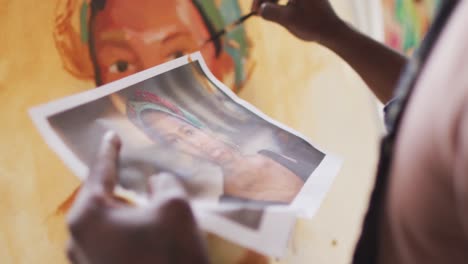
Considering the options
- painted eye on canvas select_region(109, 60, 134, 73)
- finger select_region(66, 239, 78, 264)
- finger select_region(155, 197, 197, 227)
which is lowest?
finger select_region(66, 239, 78, 264)

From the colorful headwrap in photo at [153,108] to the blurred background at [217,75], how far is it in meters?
0.07

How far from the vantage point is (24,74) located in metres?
0.54

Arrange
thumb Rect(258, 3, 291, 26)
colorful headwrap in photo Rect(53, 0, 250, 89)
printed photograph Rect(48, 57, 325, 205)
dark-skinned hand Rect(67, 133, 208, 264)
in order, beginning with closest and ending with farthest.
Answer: dark-skinned hand Rect(67, 133, 208, 264) < printed photograph Rect(48, 57, 325, 205) < colorful headwrap in photo Rect(53, 0, 250, 89) < thumb Rect(258, 3, 291, 26)

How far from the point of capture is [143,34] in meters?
0.64

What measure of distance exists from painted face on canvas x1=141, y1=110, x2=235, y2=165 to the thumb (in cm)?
22

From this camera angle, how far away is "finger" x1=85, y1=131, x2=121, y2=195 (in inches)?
14.4

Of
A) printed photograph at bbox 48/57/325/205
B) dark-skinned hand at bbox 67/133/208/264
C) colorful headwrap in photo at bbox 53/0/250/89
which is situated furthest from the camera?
colorful headwrap in photo at bbox 53/0/250/89

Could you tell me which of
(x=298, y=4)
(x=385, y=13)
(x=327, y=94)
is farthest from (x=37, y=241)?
(x=385, y=13)

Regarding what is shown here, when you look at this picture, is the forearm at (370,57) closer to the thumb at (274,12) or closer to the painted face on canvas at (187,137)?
the thumb at (274,12)

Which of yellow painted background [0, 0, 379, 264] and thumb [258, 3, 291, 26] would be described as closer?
yellow painted background [0, 0, 379, 264]

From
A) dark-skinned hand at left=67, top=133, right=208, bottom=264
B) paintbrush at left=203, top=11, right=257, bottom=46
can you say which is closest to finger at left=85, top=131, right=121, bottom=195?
dark-skinned hand at left=67, top=133, right=208, bottom=264

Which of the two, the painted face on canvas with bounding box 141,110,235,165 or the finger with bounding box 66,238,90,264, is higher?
the painted face on canvas with bounding box 141,110,235,165

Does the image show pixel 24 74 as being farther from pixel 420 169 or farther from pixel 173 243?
pixel 420 169

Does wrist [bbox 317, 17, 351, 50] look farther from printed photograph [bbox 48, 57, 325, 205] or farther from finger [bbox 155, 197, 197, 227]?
finger [bbox 155, 197, 197, 227]
